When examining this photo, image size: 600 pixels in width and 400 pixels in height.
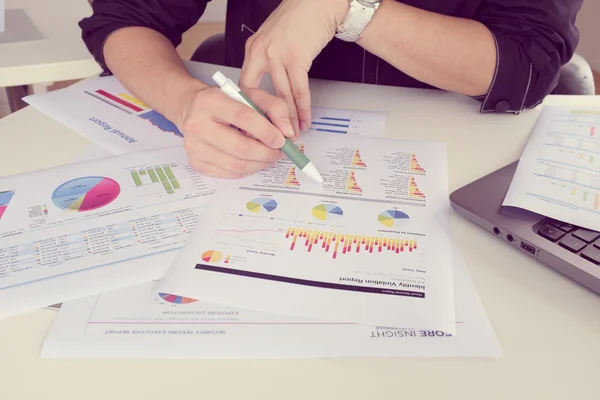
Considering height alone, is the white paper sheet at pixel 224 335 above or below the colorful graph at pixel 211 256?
below

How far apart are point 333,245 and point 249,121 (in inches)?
7.7

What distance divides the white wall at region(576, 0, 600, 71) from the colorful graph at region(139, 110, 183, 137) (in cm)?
252

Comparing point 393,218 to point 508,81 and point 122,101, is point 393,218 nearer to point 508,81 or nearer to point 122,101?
point 508,81

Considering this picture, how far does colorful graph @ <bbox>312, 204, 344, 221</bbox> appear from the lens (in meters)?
0.61

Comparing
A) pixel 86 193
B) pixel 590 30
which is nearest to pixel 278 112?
pixel 86 193

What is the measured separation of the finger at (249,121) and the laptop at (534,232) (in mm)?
221

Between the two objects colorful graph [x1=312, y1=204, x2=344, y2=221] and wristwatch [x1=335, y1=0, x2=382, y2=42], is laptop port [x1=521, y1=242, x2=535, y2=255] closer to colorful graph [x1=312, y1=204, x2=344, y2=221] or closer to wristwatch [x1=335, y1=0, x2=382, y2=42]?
colorful graph [x1=312, y1=204, x2=344, y2=221]

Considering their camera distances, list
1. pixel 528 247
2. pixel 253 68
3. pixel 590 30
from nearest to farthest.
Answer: pixel 528 247
pixel 253 68
pixel 590 30

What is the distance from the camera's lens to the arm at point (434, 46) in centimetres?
82

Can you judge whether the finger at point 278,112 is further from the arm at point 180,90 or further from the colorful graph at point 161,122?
the colorful graph at point 161,122

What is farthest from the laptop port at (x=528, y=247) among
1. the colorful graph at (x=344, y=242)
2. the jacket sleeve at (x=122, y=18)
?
the jacket sleeve at (x=122, y=18)

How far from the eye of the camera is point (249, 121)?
26.1 inches

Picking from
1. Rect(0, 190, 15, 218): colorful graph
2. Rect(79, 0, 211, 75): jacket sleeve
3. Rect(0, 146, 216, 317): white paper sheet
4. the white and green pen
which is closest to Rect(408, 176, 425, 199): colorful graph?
the white and green pen

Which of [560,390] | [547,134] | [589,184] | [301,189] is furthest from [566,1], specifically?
[560,390]
